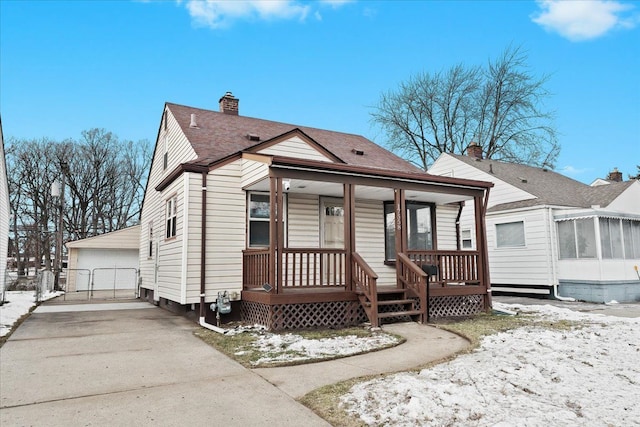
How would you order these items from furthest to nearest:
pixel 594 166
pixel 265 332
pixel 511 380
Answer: pixel 594 166
pixel 265 332
pixel 511 380

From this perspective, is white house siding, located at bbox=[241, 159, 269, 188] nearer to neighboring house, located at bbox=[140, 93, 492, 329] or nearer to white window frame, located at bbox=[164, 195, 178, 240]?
neighboring house, located at bbox=[140, 93, 492, 329]

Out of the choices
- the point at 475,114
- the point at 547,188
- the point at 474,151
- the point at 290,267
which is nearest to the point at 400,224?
the point at 290,267

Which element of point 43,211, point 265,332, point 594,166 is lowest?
point 265,332

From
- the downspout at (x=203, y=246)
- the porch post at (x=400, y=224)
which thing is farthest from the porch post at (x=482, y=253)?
the downspout at (x=203, y=246)

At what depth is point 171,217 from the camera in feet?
34.8

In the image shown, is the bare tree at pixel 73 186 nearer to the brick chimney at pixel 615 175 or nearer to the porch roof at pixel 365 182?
the porch roof at pixel 365 182

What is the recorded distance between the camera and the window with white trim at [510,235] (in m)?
15.1

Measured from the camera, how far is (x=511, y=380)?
14.1 feet

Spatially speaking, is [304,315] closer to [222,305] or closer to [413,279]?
[222,305]

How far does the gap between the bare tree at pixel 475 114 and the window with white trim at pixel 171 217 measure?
72.7 ft

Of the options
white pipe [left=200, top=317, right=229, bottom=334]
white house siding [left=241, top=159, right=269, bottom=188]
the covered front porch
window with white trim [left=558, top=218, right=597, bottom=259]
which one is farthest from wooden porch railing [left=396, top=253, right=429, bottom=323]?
window with white trim [left=558, top=218, right=597, bottom=259]

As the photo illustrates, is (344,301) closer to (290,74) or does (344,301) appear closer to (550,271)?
(550,271)

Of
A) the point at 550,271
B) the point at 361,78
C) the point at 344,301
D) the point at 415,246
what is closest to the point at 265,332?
the point at 344,301

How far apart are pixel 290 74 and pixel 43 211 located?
71.5ft
